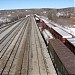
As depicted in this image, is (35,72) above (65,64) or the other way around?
the other way around

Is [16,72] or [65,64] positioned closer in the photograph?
[65,64]

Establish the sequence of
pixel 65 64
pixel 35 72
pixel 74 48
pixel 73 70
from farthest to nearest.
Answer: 1. pixel 74 48
2. pixel 35 72
3. pixel 65 64
4. pixel 73 70

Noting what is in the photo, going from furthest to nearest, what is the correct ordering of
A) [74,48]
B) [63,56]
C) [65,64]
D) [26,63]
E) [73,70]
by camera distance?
[74,48], [26,63], [63,56], [65,64], [73,70]

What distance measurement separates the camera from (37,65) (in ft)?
38.1

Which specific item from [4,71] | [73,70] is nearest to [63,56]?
[73,70]

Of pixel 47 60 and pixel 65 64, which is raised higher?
pixel 65 64

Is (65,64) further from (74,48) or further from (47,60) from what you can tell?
(74,48)

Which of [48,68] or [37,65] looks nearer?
[48,68]

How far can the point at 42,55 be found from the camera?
14188mm

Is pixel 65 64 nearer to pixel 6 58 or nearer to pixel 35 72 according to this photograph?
pixel 35 72

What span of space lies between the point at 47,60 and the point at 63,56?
179 centimetres

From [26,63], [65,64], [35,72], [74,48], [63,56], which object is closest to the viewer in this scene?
[65,64]

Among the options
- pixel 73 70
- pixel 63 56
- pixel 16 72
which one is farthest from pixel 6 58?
pixel 73 70

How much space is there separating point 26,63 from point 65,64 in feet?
11.4
